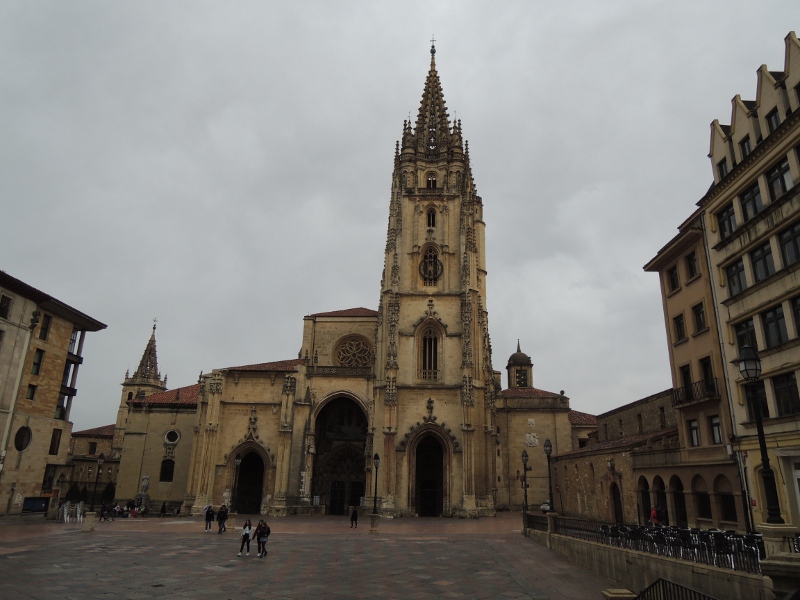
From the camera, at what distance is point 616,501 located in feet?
94.9

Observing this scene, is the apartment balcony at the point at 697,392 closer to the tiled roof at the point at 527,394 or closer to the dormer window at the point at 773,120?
the dormer window at the point at 773,120

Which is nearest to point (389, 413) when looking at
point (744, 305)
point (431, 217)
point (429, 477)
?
point (429, 477)

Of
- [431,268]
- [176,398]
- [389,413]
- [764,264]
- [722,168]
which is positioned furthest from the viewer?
[176,398]

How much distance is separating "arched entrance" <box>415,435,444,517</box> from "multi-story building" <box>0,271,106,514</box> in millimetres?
24155

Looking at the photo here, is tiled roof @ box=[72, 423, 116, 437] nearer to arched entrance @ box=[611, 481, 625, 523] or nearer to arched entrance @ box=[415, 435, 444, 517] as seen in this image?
arched entrance @ box=[415, 435, 444, 517]

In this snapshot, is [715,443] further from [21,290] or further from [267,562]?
[21,290]

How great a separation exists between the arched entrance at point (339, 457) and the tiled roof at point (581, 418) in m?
20.7

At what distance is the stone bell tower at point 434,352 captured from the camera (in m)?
38.8

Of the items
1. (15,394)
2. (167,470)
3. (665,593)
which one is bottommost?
(665,593)

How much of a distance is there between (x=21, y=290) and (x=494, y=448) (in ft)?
109

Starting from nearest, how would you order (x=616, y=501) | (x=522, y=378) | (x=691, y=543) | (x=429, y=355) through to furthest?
(x=691, y=543), (x=616, y=501), (x=429, y=355), (x=522, y=378)

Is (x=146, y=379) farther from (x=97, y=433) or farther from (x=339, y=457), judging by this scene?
(x=339, y=457)

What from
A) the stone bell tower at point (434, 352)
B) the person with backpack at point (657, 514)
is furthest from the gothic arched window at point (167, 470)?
the person with backpack at point (657, 514)

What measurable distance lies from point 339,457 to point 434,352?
11.3 metres
